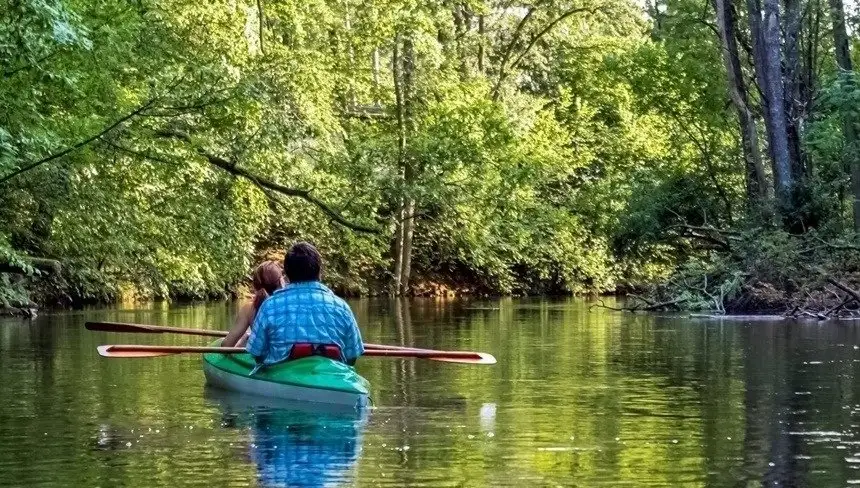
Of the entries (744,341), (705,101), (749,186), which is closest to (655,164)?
(705,101)

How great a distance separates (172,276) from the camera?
35531mm

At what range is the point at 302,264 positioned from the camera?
1223 cm

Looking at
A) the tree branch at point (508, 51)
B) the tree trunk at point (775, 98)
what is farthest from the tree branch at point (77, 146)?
the tree branch at point (508, 51)

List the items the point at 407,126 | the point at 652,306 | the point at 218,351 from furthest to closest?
the point at 407,126, the point at 652,306, the point at 218,351

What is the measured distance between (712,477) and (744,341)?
12.3m

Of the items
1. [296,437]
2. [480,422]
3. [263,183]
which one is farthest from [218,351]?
[263,183]

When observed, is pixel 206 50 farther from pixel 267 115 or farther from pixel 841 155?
pixel 841 155

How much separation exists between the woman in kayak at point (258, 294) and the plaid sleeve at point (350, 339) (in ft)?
6.05

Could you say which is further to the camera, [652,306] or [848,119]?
[652,306]

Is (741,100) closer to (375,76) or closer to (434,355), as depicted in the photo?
(375,76)

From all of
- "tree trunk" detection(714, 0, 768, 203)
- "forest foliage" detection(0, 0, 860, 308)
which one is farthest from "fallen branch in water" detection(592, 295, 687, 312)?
"tree trunk" detection(714, 0, 768, 203)

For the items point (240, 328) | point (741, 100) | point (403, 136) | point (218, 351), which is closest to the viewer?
point (218, 351)

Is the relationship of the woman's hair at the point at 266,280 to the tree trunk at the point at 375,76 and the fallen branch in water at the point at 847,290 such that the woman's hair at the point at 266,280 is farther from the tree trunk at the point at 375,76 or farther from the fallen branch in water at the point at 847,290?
the tree trunk at the point at 375,76

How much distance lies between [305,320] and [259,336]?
1.51 ft
